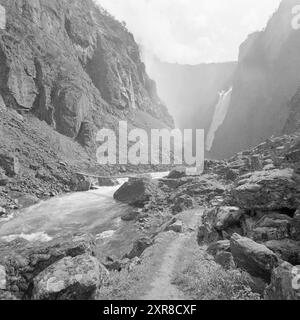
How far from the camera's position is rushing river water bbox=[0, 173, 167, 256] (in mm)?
30188

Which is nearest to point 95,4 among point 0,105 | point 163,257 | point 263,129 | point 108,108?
point 108,108

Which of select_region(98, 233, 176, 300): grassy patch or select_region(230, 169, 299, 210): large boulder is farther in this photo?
select_region(230, 169, 299, 210): large boulder

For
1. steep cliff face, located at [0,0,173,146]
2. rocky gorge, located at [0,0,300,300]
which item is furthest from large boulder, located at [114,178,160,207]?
steep cliff face, located at [0,0,173,146]

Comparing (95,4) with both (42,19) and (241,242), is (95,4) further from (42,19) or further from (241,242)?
(241,242)

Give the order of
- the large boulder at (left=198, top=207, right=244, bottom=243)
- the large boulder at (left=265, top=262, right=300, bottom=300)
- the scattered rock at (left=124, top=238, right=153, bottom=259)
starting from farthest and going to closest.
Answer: the scattered rock at (left=124, top=238, right=153, bottom=259) < the large boulder at (left=198, top=207, right=244, bottom=243) < the large boulder at (left=265, top=262, right=300, bottom=300)

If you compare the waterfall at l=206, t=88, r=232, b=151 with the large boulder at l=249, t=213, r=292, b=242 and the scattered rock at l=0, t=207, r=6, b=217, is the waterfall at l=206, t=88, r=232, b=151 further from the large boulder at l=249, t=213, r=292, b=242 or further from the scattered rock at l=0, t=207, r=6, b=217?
the large boulder at l=249, t=213, r=292, b=242

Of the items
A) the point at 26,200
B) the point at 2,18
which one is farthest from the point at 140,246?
the point at 2,18

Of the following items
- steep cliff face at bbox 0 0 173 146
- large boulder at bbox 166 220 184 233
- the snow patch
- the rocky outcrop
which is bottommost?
the snow patch

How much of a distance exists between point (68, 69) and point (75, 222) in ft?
211

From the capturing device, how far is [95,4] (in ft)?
478

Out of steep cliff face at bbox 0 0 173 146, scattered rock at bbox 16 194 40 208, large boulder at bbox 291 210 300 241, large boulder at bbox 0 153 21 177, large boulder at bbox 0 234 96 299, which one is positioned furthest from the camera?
steep cliff face at bbox 0 0 173 146

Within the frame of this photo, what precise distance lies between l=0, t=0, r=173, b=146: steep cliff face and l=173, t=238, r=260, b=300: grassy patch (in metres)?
65.0

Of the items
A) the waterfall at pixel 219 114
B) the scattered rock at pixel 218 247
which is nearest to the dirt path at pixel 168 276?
the scattered rock at pixel 218 247

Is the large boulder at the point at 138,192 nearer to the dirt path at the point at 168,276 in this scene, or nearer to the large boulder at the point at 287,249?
the dirt path at the point at 168,276
